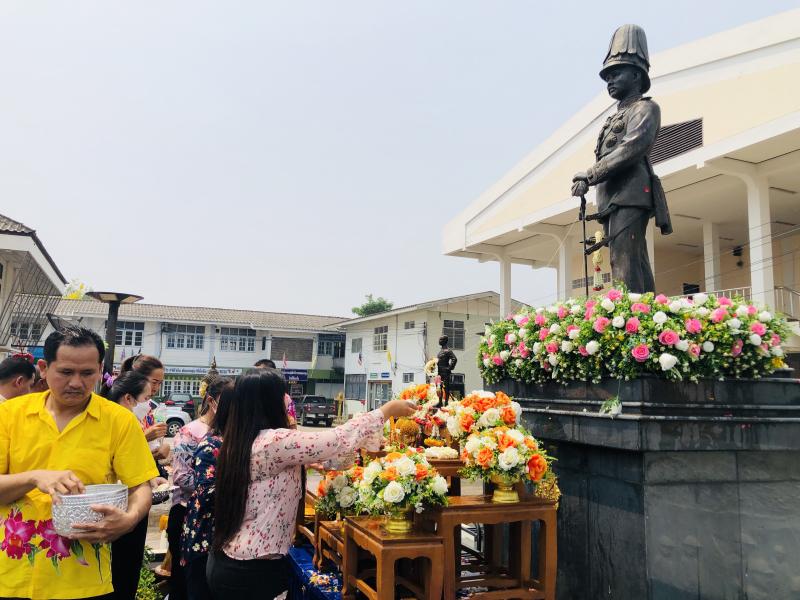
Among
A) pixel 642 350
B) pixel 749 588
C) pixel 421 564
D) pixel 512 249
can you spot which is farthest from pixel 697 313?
pixel 512 249

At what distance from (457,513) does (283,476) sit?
88cm

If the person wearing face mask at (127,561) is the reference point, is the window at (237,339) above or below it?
above

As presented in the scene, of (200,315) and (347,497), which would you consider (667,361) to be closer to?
(347,497)

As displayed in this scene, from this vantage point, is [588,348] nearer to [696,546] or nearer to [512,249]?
[696,546]

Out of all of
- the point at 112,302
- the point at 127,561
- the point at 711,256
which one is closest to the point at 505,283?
the point at 711,256

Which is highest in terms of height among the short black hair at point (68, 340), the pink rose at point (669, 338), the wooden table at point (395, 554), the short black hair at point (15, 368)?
the pink rose at point (669, 338)

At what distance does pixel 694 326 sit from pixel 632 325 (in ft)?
1.10

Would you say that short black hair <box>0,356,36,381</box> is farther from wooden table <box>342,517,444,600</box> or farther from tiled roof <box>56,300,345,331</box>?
tiled roof <box>56,300,345,331</box>

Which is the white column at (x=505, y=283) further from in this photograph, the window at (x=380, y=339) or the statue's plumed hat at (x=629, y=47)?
the statue's plumed hat at (x=629, y=47)

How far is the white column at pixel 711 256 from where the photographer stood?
14.4 meters

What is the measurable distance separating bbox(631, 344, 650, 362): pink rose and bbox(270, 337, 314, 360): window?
3302 centimetres

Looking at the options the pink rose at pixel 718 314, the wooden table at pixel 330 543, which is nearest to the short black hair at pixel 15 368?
the wooden table at pixel 330 543

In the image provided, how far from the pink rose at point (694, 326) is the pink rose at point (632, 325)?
0.28 metres

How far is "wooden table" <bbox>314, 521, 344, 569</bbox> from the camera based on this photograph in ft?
11.0
